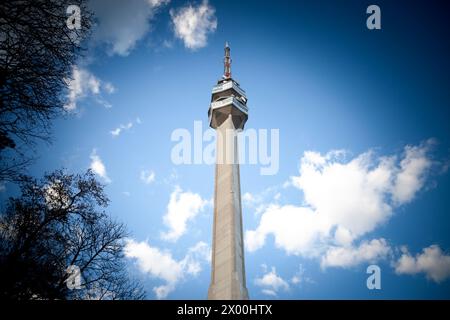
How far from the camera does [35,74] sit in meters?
7.45

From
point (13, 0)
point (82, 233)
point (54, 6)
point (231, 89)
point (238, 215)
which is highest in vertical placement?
point (231, 89)

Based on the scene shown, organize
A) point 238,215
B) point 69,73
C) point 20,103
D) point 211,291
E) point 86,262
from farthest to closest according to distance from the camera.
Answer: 1. point 238,215
2. point 211,291
3. point 86,262
4. point 69,73
5. point 20,103

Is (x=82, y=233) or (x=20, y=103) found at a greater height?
A: (x=20, y=103)

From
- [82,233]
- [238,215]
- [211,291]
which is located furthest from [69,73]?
[238,215]
